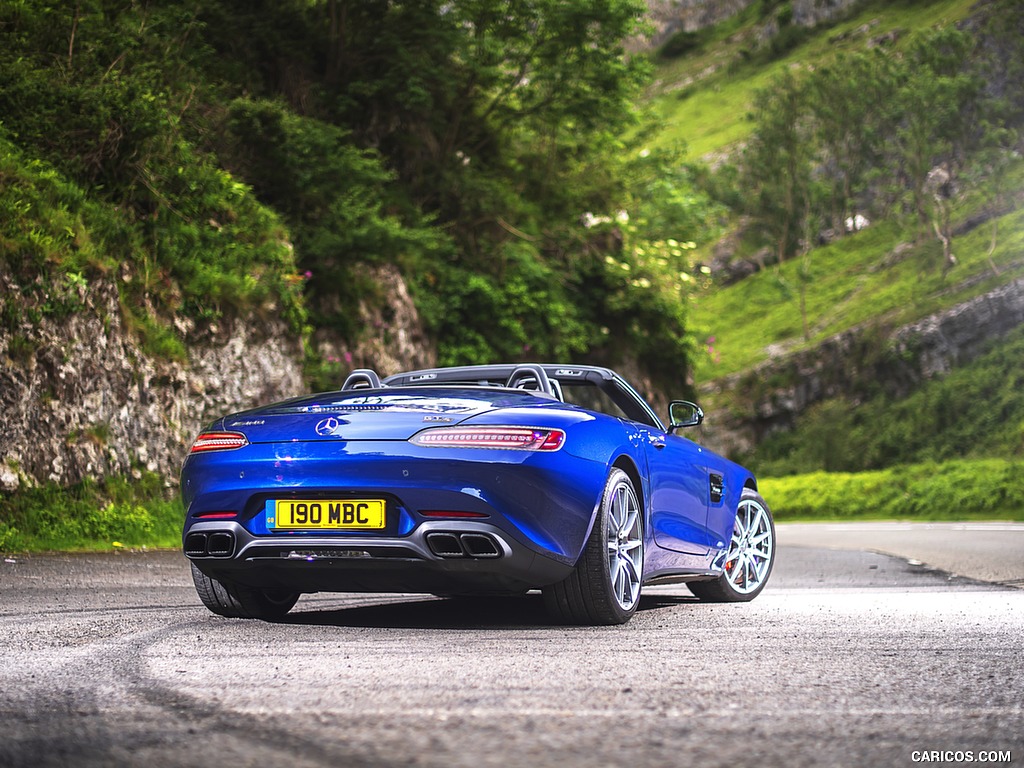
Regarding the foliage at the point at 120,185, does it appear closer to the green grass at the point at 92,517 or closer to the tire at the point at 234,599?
the green grass at the point at 92,517

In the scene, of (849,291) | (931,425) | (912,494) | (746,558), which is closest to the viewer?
(746,558)

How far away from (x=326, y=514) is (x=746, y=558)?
144 inches

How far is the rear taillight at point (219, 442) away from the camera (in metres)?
5.54

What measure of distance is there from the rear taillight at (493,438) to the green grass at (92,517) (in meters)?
5.80

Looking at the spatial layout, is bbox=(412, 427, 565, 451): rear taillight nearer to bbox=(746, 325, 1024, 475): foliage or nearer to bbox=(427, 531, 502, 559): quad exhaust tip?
bbox=(427, 531, 502, 559): quad exhaust tip

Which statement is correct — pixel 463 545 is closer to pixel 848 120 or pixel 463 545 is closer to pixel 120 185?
pixel 120 185

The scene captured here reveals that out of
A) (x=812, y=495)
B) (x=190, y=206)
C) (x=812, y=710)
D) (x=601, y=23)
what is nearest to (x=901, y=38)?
(x=812, y=495)

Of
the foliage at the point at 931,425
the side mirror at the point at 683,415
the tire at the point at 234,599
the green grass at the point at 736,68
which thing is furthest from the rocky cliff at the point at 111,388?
the green grass at the point at 736,68

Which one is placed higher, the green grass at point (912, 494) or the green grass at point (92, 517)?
the green grass at point (92, 517)

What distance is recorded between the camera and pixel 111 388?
11422 mm

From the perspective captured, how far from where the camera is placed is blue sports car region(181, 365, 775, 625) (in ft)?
16.8

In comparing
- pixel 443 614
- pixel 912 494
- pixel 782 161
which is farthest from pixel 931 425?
pixel 443 614

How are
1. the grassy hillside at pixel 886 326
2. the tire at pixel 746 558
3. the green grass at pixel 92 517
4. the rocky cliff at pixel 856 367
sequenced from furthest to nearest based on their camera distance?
the rocky cliff at pixel 856 367, the grassy hillside at pixel 886 326, the green grass at pixel 92 517, the tire at pixel 746 558

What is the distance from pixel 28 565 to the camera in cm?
888
